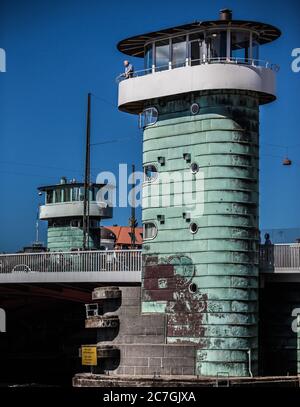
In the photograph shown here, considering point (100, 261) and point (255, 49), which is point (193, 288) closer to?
point (100, 261)

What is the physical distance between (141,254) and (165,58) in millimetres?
9362

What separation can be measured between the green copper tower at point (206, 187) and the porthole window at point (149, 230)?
0.08 m

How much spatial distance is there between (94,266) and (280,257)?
10375mm

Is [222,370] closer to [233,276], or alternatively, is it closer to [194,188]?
[233,276]

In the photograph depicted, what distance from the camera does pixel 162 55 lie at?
2434 inches

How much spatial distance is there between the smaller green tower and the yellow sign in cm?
4368

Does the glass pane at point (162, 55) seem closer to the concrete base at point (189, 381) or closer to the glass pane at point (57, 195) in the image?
the concrete base at point (189, 381)

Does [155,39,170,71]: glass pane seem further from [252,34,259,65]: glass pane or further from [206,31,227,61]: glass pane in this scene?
[252,34,259,65]: glass pane

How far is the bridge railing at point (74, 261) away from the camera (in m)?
63.8

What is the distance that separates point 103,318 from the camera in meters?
60.6

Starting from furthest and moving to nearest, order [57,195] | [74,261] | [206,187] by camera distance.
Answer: [57,195], [74,261], [206,187]

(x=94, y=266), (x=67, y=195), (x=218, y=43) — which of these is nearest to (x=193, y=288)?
(x=94, y=266)

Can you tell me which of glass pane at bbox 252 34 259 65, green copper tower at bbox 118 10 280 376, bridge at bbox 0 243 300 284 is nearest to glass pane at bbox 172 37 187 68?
green copper tower at bbox 118 10 280 376
